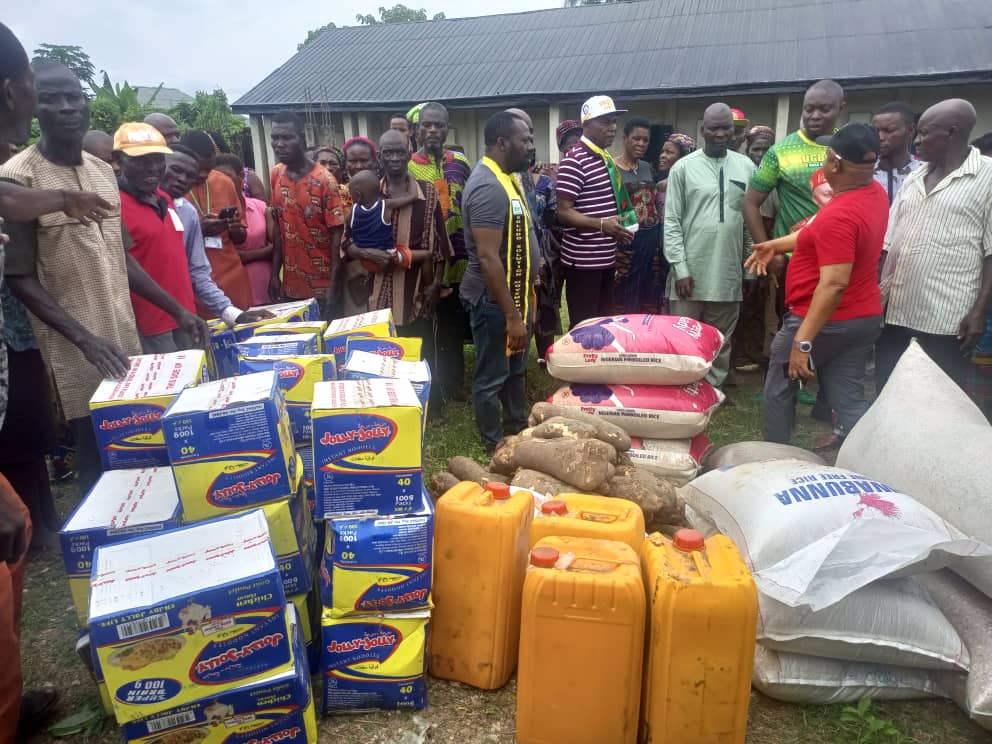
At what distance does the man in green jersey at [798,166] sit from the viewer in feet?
13.8

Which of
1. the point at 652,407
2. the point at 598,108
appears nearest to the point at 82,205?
the point at 652,407

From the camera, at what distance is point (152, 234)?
3104 mm

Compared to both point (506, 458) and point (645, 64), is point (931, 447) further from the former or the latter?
point (645, 64)

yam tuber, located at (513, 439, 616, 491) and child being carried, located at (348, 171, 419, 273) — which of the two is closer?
yam tuber, located at (513, 439, 616, 491)

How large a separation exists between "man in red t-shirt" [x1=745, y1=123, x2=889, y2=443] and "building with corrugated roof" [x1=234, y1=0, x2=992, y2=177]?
9773mm

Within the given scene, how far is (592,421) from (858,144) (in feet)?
5.37

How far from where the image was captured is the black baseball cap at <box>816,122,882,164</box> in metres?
2.84

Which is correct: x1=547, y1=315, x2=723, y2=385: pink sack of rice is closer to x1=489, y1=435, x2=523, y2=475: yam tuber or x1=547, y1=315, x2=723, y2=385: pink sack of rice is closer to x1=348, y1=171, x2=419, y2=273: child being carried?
x1=489, y1=435, x2=523, y2=475: yam tuber

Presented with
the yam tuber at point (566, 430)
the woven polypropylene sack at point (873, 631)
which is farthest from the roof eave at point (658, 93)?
the woven polypropylene sack at point (873, 631)

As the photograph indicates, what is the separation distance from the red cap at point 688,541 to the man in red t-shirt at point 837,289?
155 centimetres

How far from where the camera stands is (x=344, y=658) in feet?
6.71

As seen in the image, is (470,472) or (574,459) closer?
(574,459)

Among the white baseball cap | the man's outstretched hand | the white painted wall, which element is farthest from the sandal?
the white painted wall

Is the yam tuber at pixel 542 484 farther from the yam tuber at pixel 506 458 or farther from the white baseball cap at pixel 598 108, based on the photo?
the white baseball cap at pixel 598 108
